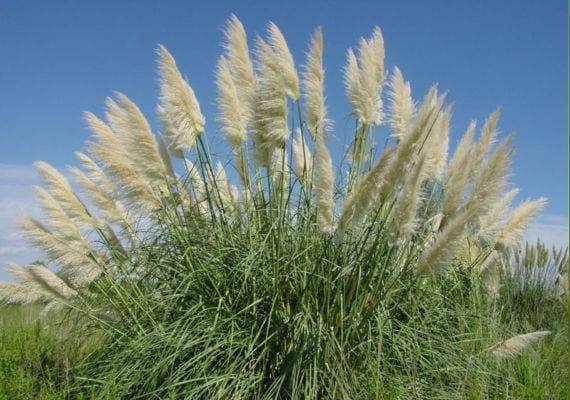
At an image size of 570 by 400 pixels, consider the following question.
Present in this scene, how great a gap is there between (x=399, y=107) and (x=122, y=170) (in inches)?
74.2

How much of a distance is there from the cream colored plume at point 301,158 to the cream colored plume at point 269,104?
0.18 meters

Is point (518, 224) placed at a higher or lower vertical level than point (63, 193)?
higher

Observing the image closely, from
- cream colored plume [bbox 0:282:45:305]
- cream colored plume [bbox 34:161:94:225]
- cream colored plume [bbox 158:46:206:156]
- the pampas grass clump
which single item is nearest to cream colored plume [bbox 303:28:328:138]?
the pampas grass clump

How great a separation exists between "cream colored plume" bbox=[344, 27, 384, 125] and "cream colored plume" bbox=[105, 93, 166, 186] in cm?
130

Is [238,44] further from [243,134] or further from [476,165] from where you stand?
[476,165]

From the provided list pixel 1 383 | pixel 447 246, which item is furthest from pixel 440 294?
pixel 1 383

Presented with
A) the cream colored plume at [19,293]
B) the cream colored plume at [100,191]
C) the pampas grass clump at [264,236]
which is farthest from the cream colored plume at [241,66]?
the cream colored plume at [19,293]

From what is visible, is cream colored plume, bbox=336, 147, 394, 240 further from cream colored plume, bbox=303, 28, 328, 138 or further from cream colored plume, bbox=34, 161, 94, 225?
cream colored plume, bbox=34, 161, 94, 225

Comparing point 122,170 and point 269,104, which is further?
point 122,170

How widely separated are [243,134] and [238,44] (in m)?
0.59

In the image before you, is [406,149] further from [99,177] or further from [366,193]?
[99,177]

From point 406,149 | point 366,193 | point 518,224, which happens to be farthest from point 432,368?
point 518,224

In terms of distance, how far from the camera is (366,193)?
10.9ft

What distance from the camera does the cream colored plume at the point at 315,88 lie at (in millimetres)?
4338
